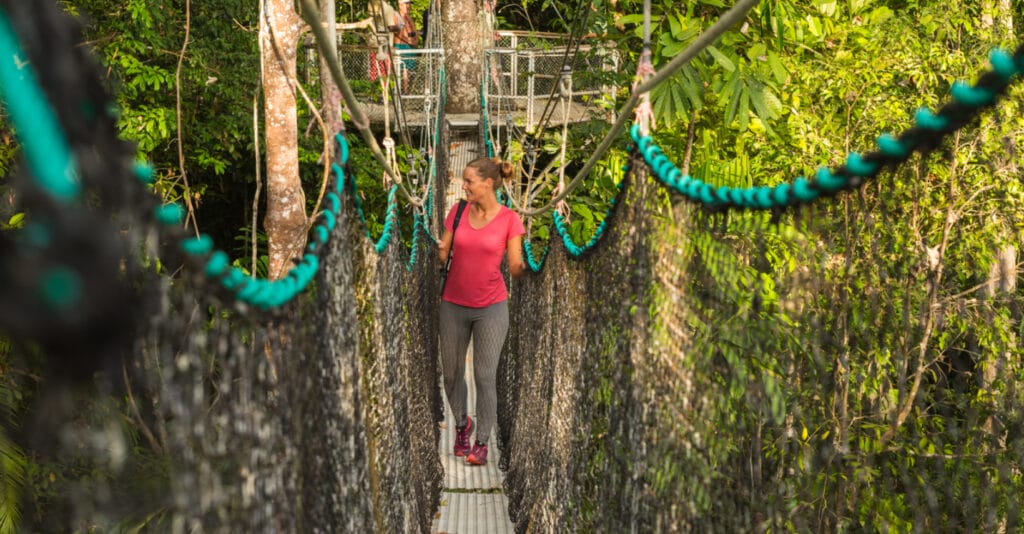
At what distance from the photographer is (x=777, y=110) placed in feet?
10.9

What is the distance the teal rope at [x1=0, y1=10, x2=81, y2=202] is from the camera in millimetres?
560

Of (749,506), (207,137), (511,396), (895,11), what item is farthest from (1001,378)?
(207,137)

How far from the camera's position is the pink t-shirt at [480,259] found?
346 cm

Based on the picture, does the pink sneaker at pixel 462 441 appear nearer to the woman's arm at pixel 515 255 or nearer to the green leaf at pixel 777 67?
the woman's arm at pixel 515 255

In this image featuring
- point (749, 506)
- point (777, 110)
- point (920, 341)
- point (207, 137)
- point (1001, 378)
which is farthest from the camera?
point (207, 137)

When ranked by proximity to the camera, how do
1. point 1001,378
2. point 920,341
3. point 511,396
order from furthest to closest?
point 511,396 → point 920,341 → point 1001,378

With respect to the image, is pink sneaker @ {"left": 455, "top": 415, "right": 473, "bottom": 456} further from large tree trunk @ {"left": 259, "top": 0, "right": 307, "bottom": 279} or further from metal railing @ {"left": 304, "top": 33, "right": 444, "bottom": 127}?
metal railing @ {"left": 304, "top": 33, "right": 444, "bottom": 127}

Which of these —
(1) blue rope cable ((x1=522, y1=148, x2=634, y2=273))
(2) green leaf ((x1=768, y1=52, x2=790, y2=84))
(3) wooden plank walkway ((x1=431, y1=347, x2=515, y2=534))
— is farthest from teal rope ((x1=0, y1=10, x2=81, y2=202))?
(2) green leaf ((x1=768, y1=52, x2=790, y2=84))

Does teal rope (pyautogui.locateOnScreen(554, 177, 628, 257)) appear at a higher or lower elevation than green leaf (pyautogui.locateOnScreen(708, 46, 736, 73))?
lower

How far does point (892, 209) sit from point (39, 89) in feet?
3.20

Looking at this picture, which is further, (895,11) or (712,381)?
(895,11)

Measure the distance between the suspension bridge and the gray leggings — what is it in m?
1.10

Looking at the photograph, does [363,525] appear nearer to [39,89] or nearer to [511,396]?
[39,89]

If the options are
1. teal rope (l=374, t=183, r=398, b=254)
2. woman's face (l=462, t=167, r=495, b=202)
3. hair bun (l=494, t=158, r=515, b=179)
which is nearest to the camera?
teal rope (l=374, t=183, r=398, b=254)
